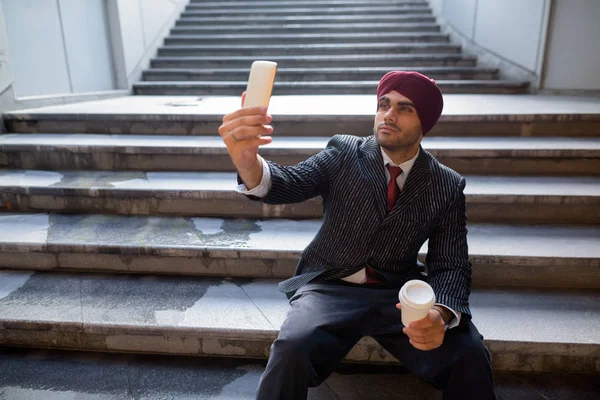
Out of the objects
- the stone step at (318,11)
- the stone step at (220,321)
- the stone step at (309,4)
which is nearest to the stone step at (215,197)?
the stone step at (220,321)

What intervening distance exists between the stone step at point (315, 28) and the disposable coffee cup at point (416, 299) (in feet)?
19.8

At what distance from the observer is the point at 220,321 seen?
1.92 m

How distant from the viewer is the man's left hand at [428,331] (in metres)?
1.17

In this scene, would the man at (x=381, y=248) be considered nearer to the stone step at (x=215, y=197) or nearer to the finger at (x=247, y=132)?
the finger at (x=247, y=132)

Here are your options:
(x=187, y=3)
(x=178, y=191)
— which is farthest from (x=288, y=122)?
(x=187, y=3)

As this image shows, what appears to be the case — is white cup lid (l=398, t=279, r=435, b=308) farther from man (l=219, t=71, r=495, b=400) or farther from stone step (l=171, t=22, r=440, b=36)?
stone step (l=171, t=22, r=440, b=36)

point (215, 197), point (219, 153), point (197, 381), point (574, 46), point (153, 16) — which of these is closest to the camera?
point (197, 381)

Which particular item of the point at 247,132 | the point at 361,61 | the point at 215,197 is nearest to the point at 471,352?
the point at 247,132

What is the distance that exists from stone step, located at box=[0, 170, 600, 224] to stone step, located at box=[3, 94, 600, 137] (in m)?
0.58

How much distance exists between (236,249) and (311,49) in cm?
448

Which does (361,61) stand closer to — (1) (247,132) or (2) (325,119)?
(2) (325,119)

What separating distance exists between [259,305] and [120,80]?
4.44 meters

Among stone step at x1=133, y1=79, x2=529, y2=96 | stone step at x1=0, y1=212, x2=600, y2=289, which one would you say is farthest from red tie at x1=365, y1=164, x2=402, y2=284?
stone step at x1=133, y1=79, x2=529, y2=96

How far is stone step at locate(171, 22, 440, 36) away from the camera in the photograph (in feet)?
20.5
